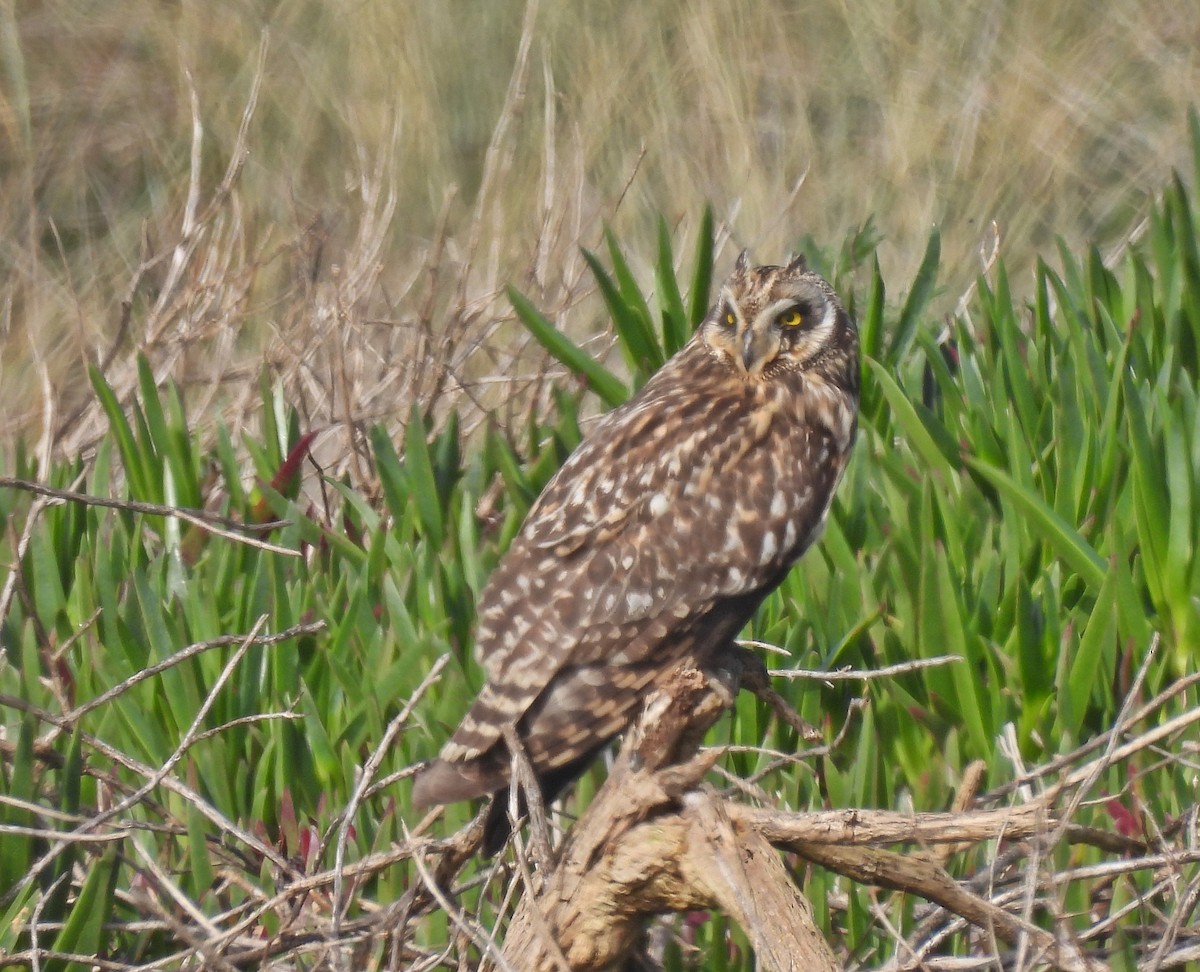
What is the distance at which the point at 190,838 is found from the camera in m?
2.82

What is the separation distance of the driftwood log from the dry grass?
13.1 ft

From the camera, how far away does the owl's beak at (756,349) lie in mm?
3393

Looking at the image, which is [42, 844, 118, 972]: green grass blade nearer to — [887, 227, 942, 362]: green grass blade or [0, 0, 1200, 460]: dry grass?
[887, 227, 942, 362]: green grass blade

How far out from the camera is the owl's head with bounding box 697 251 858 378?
11.1ft

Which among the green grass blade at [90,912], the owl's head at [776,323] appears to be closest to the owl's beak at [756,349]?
the owl's head at [776,323]

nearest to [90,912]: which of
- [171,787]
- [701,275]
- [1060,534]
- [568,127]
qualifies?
[171,787]

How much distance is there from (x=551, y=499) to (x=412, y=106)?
596cm

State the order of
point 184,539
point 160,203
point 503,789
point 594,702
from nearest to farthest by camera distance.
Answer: point 503,789 < point 594,702 < point 184,539 < point 160,203

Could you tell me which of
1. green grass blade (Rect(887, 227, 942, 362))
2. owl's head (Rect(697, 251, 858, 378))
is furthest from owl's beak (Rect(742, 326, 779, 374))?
green grass blade (Rect(887, 227, 942, 362))

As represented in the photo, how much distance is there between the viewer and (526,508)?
4012 mm

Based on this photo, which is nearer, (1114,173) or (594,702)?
(594,702)

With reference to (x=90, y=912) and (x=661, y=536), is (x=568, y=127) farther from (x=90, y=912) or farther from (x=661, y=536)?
(x=90, y=912)

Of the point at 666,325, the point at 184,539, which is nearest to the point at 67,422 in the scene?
the point at 184,539

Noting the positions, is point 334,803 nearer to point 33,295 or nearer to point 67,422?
point 67,422
